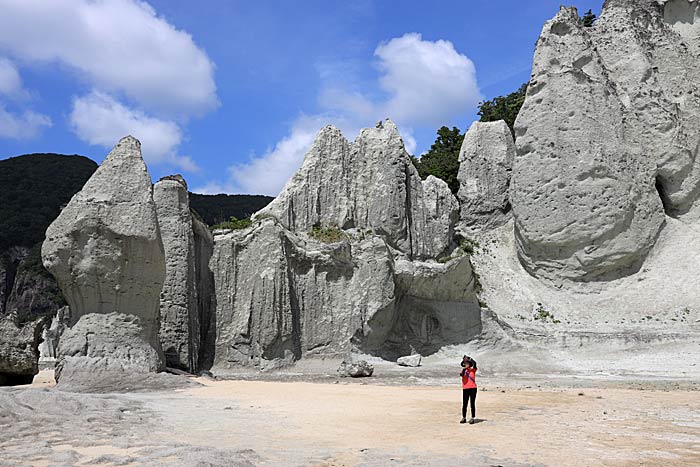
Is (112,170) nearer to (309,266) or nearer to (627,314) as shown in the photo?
(309,266)

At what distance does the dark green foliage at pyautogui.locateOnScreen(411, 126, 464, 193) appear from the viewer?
99.6 feet

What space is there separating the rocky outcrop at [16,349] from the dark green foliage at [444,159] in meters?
20.4

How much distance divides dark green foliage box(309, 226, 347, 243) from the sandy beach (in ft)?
30.2

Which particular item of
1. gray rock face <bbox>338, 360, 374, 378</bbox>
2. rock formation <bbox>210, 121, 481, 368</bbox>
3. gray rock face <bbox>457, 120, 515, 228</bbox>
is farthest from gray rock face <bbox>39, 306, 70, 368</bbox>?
gray rock face <bbox>457, 120, 515, 228</bbox>

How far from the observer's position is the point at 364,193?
74.0 ft

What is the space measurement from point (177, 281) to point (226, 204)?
156 ft

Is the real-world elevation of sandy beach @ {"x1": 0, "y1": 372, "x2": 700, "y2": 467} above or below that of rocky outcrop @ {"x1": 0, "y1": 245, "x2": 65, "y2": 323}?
below

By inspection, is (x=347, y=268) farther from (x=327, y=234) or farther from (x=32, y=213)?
(x=32, y=213)

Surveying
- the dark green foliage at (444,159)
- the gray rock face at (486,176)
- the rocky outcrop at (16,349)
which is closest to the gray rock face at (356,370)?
the rocky outcrop at (16,349)

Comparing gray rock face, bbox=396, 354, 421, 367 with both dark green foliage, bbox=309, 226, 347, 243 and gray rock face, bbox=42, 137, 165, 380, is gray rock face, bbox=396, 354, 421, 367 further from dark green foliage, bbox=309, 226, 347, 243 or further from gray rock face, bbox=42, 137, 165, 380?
gray rock face, bbox=42, 137, 165, 380

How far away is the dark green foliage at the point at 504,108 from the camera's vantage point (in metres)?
32.5

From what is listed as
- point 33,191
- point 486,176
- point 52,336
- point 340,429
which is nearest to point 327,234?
point 486,176

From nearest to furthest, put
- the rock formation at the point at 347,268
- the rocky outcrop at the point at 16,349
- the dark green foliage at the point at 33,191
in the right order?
the rocky outcrop at the point at 16,349
the rock formation at the point at 347,268
the dark green foliage at the point at 33,191

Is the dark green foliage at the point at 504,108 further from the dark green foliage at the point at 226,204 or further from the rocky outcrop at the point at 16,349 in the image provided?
the dark green foliage at the point at 226,204
